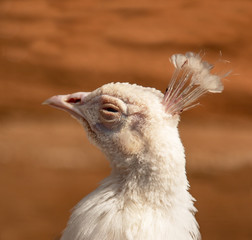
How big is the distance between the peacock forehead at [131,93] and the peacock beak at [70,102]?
5 centimetres

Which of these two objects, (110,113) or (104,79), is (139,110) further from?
(104,79)

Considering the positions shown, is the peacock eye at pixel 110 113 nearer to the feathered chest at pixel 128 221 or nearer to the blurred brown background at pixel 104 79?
the feathered chest at pixel 128 221

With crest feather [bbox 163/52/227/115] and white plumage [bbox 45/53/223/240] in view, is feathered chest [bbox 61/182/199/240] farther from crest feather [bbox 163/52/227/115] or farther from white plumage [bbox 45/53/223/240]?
crest feather [bbox 163/52/227/115]

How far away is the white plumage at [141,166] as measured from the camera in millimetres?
802

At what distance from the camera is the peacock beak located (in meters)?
0.88

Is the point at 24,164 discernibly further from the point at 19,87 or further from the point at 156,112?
the point at 156,112

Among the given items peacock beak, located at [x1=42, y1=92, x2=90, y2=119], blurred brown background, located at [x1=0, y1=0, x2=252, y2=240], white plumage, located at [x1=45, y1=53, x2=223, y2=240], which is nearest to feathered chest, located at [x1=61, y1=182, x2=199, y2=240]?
white plumage, located at [x1=45, y1=53, x2=223, y2=240]

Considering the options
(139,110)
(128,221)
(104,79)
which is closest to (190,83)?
(139,110)

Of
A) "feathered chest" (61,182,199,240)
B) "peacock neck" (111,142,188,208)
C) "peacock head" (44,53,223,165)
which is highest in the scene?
"peacock head" (44,53,223,165)

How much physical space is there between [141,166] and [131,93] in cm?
10

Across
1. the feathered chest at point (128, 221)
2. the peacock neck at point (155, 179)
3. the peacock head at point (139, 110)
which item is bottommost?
the feathered chest at point (128, 221)

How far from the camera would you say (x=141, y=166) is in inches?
31.7

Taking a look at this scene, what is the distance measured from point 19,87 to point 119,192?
160 centimetres

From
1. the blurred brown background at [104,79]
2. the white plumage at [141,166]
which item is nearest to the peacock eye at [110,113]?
the white plumage at [141,166]
